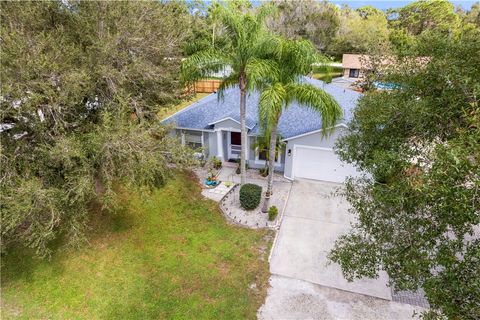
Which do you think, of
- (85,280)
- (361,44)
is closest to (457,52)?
(85,280)

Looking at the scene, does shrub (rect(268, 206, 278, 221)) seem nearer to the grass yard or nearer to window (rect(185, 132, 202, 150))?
the grass yard

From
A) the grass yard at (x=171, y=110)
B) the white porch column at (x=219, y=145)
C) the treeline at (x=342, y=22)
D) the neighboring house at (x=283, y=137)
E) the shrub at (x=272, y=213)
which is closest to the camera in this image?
the shrub at (x=272, y=213)

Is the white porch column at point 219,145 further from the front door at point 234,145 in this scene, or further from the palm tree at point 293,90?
the palm tree at point 293,90

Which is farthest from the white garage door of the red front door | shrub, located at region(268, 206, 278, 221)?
shrub, located at region(268, 206, 278, 221)

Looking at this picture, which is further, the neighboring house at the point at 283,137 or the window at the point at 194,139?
the window at the point at 194,139

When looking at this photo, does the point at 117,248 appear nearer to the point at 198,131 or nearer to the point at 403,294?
the point at 198,131

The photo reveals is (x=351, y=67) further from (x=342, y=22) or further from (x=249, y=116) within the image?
(x=249, y=116)

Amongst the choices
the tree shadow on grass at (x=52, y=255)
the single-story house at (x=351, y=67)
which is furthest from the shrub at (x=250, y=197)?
the single-story house at (x=351, y=67)
